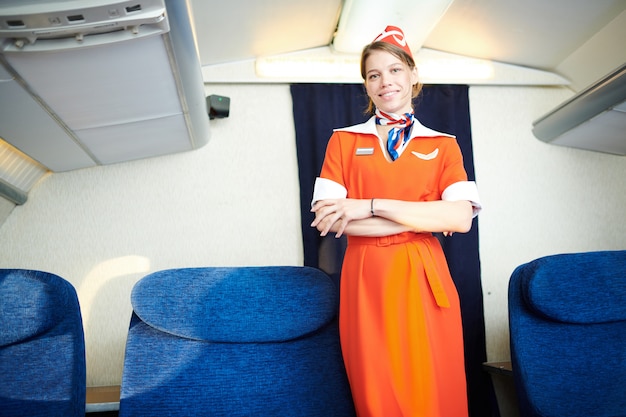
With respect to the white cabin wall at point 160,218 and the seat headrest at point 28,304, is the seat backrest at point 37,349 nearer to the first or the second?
the seat headrest at point 28,304

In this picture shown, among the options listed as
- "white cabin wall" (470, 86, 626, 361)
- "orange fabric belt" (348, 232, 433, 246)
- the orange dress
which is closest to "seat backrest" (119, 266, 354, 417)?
the orange dress

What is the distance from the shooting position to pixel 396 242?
61.2 inches

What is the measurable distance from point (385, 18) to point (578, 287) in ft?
5.75

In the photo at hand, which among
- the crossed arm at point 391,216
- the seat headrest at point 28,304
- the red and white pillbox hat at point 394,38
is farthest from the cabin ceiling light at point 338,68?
the seat headrest at point 28,304

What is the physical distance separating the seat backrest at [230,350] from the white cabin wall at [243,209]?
4.65 feet

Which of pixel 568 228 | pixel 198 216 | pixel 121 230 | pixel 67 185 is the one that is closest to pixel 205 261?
pixel 198 216

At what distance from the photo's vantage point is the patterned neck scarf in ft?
5.25

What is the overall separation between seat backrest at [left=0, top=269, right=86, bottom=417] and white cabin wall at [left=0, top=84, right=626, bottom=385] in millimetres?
1528

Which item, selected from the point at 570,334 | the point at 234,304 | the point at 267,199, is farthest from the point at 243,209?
the point at 570,334

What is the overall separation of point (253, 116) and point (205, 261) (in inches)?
36.8

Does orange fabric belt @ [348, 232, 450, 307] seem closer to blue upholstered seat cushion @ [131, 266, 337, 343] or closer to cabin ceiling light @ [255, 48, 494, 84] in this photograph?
blue upholstered seat cushion @ [131, 266, 337, 343]

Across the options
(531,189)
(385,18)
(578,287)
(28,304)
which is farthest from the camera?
(531,189)

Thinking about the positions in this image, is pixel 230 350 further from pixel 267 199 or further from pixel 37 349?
pixel 267 199

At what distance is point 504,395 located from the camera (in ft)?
10.2
